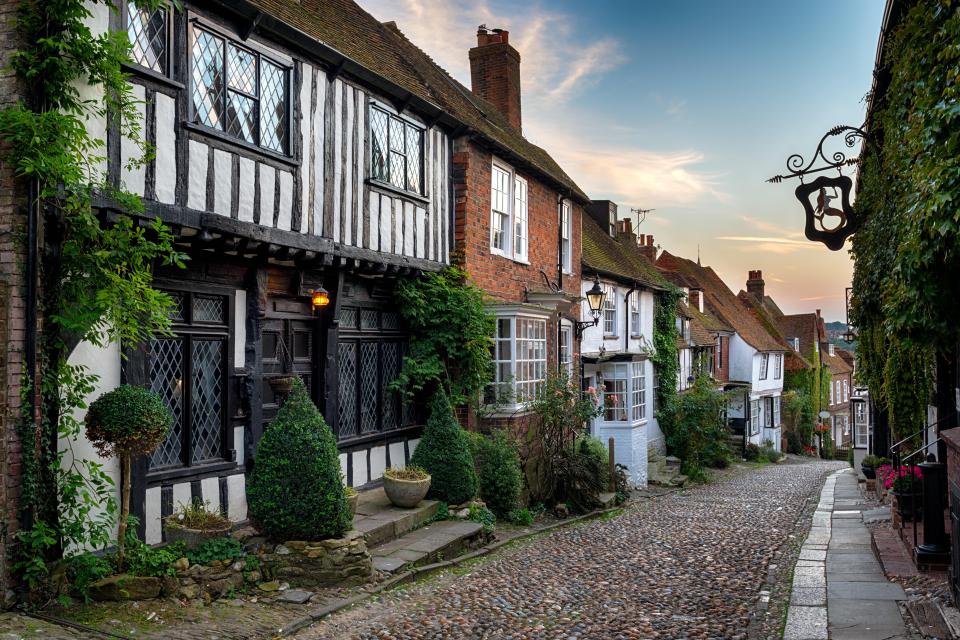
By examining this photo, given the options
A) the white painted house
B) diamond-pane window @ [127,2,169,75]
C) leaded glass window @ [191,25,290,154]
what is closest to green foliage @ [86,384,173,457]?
leaded glass window @ [191,25,290,154]

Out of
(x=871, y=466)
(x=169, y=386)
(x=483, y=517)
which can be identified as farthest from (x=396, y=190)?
(x=871, y=466)

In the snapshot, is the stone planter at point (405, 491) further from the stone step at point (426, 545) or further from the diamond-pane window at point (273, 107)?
the diamond-pane window at point (273, 107)

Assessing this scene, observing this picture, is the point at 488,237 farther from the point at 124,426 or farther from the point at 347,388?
the point at 124,426

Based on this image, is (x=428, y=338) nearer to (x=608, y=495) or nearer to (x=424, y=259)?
(x=424, y=259)

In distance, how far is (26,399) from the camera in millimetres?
5777

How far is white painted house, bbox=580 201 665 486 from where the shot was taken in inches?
789

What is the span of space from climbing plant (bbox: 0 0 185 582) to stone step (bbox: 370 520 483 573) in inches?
116

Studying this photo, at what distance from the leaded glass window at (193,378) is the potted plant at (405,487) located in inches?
92.0

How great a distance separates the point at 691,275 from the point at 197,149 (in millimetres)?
32061

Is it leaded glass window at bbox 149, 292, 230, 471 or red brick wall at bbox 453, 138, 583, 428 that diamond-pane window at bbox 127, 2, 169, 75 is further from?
red brick wall at bbox 453, 138, 583, 428

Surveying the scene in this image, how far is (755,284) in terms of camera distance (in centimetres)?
4588

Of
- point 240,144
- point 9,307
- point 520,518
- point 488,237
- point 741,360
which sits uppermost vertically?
point 240,144

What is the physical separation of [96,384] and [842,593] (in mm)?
6925

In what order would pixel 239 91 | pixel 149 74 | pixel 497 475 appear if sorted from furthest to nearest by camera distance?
pixel 497 475 < pixel 239 91 < pixel 149 74
